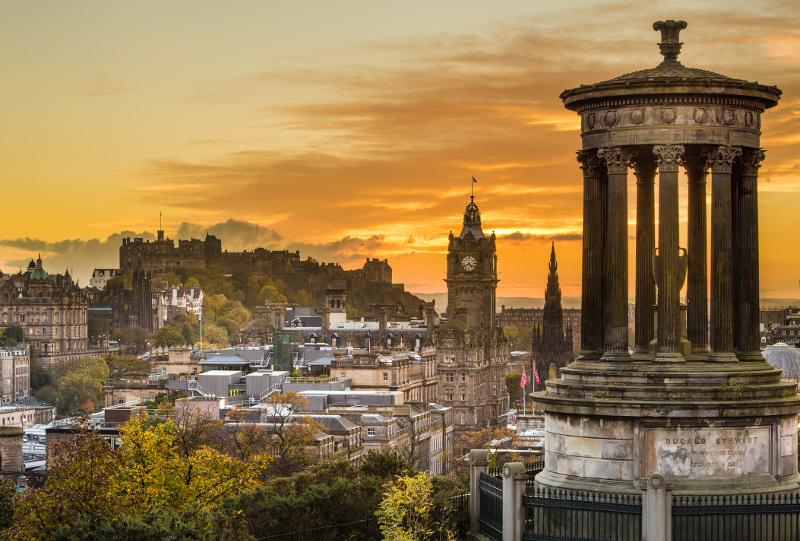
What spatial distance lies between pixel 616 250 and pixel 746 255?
356 centimetres

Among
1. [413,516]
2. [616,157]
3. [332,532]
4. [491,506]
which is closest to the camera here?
[616,157]

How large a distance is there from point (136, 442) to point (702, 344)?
24542mm

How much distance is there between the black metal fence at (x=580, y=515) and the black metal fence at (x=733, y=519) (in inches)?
42.9

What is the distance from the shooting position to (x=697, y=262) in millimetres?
46031

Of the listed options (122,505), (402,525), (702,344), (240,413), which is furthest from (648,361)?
(240,413)

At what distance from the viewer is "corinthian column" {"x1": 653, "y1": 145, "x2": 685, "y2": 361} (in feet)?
145

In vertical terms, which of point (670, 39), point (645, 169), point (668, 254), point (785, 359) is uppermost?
point (670, 39)

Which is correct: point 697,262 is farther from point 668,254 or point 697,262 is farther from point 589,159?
point 589,159

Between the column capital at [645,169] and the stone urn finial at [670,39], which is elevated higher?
the stone urn finial at [670,39]

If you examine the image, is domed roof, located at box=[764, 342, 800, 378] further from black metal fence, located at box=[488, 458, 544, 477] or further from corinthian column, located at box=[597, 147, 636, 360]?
corinthian column, located at box=[597, 147, 636, 360]

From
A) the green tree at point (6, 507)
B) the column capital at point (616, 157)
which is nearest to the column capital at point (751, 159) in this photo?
the column capital at point (616, 157)

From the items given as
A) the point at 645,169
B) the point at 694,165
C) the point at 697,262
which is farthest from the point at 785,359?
the point at 697,262

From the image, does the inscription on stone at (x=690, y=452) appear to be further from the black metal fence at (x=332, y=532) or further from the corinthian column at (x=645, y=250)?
the black metal fence at (x=332, y=532)

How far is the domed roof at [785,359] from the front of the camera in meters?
160
